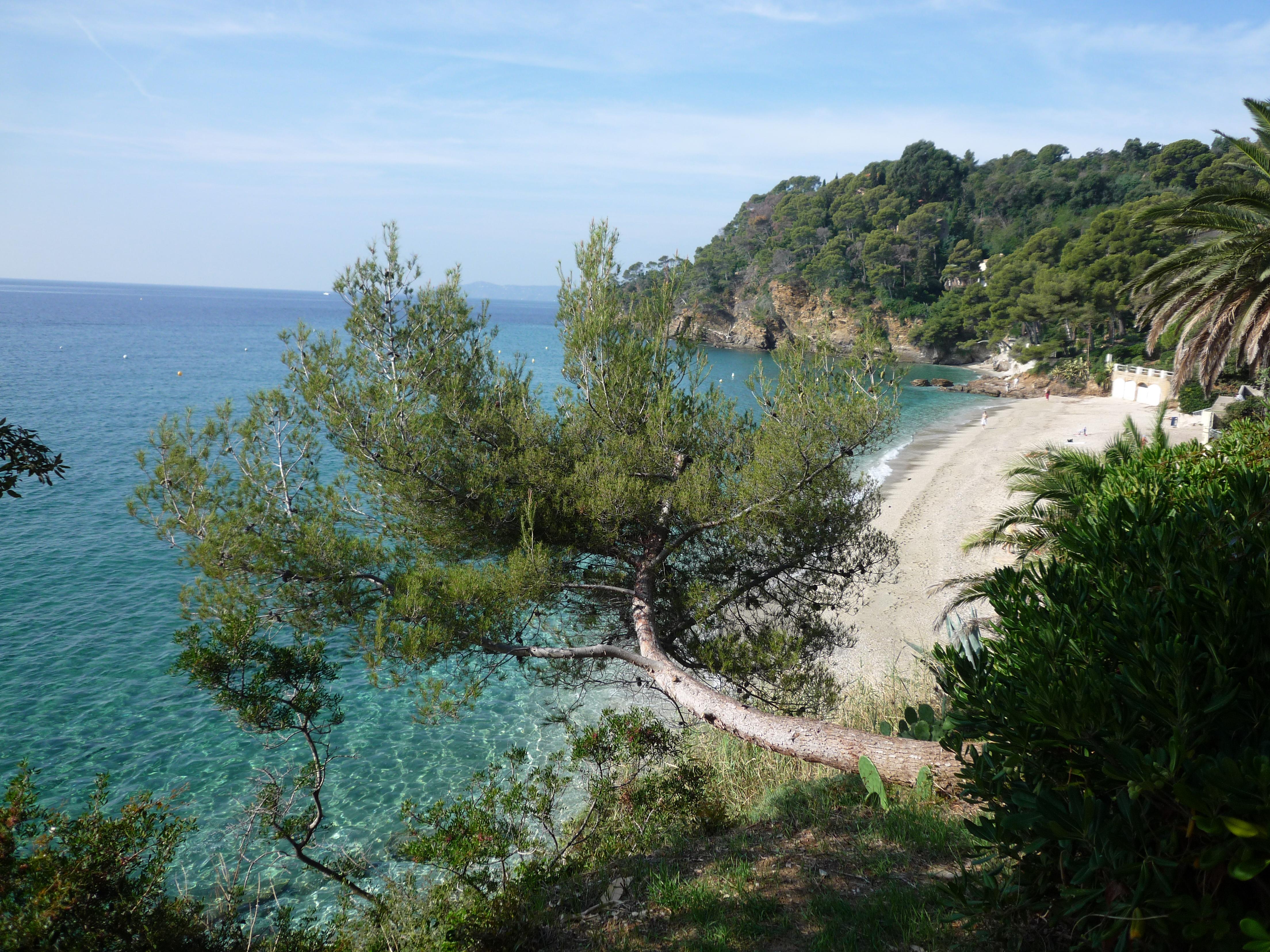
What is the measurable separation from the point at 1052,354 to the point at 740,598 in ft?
167

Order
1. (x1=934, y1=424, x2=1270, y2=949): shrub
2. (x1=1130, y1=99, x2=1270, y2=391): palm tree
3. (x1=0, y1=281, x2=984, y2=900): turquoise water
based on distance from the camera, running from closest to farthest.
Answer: (x1=934, y1=424, x2=1270, y2=949): shrub, (x1=1130, y1=99, x2=1270, y2=391): palm tree, (x1=0, y1=281, x2=984, y2=900): turquoise water

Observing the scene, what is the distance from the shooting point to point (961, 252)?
226 ft

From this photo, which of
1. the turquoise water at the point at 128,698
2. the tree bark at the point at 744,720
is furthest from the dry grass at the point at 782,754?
the turquoise water at the point at 128,698

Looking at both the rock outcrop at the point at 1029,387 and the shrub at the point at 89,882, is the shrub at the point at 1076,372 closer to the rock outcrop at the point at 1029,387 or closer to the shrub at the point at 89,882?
the rock outcrop at the point at 1029,387

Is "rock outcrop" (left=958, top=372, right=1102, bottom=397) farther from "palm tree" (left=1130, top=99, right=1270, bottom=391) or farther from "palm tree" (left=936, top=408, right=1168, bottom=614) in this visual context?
"palm tree" (left=936, top=408, right=1168, bottom=614)

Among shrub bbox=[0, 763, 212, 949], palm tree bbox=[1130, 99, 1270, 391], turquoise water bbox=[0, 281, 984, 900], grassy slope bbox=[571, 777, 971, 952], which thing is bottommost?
turquoise water bbox=[0, 281, 984, 900]

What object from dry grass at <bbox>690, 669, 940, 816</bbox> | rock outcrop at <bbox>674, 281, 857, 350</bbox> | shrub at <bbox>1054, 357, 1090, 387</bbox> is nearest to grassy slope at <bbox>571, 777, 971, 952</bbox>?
dry grass at <bbox>690, 669, 940, 816</bbox>

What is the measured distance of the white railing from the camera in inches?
1462

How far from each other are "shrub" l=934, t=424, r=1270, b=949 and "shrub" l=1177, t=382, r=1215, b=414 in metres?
31.2

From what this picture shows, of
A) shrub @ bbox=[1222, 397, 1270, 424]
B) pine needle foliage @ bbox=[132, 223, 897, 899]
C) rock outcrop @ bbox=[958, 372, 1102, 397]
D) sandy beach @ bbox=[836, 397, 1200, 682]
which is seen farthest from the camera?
rock outcrop @ bbox=[958, 372, 1102, 397]

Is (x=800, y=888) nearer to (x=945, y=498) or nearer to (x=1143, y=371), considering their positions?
(x=945, y=498)

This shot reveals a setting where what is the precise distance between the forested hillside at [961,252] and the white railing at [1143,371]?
1161mm

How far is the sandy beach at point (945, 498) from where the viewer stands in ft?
50.5

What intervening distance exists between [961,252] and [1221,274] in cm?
6437
